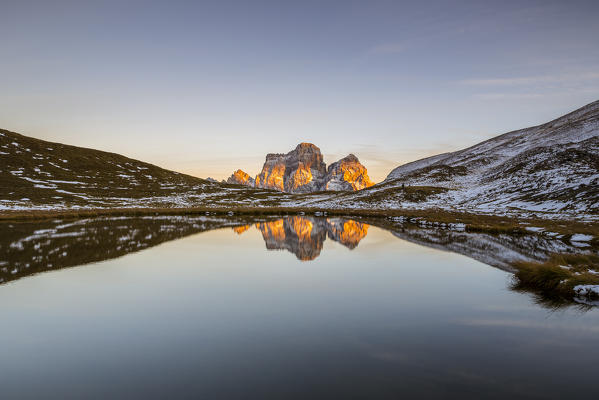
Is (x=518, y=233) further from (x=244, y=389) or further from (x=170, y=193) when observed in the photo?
(x=170, y=193)

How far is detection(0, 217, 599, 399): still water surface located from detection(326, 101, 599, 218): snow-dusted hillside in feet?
153

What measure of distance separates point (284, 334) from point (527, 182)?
281ft

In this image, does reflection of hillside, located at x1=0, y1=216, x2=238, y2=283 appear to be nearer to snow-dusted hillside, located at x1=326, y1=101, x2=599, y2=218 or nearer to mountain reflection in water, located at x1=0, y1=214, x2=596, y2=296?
mountain reflection in water, located at x1=0, y1=214, x2=596, y2=296

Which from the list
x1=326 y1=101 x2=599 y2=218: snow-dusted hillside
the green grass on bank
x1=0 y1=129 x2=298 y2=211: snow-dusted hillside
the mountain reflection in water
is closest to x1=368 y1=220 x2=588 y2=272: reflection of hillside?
the mountain reflection in water

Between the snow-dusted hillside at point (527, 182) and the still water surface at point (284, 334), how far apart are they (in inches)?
1842

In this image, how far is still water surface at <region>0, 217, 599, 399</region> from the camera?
7012 millimetres

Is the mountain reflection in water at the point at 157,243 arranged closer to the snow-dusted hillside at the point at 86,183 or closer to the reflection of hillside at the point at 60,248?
the reflection of hillside at the point at 60,248

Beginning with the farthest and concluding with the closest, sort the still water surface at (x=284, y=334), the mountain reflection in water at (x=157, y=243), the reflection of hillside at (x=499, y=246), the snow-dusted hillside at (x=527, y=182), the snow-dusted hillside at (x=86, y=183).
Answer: the snow-dusted hillside at (x=86, y=183), the snow-dusted hillside at (x=527, y=182), the reflection of hillside at (x=499, y=246), the mountain reflection in water at (x=157, y=243), the still water surface at (x=284, y=334)

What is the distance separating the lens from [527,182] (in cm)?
7569

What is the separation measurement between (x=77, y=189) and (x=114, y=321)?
111 meters

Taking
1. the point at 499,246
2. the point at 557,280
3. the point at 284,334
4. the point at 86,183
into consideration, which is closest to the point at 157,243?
the point at 284,334

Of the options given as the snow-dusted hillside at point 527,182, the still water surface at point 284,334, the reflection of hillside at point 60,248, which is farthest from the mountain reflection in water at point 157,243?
the snow-dusted hillside at point 527,182

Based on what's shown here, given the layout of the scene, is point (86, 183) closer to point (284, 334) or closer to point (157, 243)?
point (157, 243)

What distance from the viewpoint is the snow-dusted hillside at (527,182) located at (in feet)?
184
